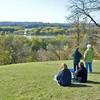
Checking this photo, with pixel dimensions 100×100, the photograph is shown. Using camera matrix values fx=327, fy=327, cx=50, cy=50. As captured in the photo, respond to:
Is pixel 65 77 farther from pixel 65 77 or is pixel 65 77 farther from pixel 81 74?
pixel 81 74

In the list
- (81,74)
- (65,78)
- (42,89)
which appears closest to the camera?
(42,89)

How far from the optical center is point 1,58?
73062 mm

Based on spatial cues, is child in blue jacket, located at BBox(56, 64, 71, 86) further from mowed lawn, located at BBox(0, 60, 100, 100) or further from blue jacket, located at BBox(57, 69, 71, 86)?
mowed lawn, located at BBox(0, 60, 100, 100)

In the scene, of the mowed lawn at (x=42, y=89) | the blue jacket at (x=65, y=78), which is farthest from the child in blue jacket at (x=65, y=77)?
the mowed lawn at (x=42, y=89)

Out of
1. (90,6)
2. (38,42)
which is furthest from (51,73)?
(38,42)

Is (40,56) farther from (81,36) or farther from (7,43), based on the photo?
(81,36)

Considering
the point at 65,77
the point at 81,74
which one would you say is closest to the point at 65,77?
the point at 65,77

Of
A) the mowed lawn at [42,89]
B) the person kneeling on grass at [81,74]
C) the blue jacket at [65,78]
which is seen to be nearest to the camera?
the mowed lawn at [42,89]

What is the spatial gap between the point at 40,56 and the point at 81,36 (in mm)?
28525

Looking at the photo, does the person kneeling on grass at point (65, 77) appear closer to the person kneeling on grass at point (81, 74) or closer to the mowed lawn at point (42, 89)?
the mowed lawn at point (42, 89)

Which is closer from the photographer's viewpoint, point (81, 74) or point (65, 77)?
point (65, 77)

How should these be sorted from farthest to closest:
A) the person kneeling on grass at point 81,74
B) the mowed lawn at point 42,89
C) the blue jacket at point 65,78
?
the person kneeling on grass at point 81,74
the blue jacket at point 65,78
the mowed lawn at point 42,89

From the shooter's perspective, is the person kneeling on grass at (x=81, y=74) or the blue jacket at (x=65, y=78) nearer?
the blue jacket at (x=65, y=78)

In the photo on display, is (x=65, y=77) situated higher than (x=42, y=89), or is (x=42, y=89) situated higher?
(x=65, y=77)
